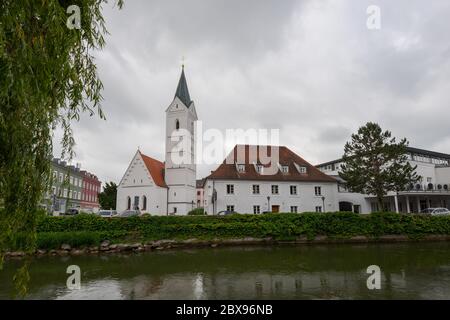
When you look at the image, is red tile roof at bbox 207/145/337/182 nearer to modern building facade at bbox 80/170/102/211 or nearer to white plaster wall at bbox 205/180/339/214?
white plaster wall at bbox 205/180/339/214

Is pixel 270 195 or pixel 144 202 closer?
pixel 270 195

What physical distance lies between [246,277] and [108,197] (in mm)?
43753

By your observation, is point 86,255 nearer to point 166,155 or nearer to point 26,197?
point 26,197

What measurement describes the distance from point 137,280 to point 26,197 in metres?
9.67

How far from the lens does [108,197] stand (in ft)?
168

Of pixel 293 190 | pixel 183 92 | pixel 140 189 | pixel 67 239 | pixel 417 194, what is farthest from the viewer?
pixel 183 92

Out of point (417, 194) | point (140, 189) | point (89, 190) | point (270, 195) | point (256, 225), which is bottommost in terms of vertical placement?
point (256, 225)

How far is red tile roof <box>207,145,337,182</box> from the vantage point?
3700cm

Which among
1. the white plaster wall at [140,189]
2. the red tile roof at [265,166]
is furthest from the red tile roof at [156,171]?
the red tile roof at [265,166]

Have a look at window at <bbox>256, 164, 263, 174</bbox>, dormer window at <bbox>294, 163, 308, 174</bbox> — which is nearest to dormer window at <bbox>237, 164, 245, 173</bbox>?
window at <bbox>256, 164, 263, 174</bbox>

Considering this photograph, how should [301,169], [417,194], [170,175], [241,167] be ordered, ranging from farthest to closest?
[170,175], [417,194], [301,169], [241,167]

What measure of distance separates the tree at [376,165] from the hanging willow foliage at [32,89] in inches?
1321

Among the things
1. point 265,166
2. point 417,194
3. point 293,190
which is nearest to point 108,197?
point 265,166

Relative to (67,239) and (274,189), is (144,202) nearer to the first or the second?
(67,239)
